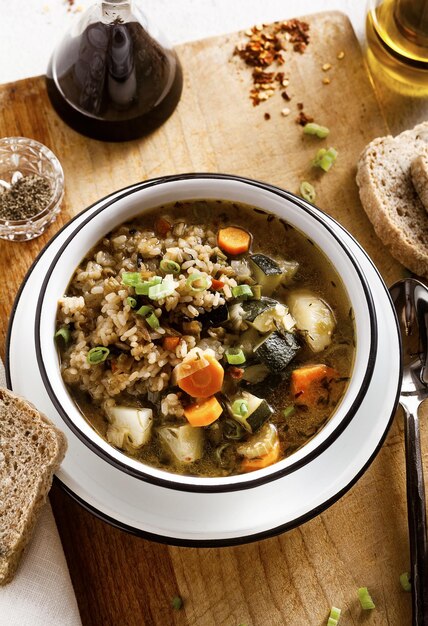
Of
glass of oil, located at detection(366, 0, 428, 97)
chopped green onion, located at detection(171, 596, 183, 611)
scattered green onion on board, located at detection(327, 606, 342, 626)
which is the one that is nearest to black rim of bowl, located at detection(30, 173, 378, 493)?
chopped green onion, located at detection(171, 596, 183, 611)

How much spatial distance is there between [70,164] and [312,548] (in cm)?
204

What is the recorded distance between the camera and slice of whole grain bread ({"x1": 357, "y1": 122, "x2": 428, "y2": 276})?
350 centimetres

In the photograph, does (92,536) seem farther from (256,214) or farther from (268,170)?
(268,170)

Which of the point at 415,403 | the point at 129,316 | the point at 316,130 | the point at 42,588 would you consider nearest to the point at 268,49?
the point at 316,130

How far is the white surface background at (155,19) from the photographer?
13.9 ft

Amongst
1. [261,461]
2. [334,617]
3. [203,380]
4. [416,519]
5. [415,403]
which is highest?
[203,380]

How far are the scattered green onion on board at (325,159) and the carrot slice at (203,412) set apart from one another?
1404 mm

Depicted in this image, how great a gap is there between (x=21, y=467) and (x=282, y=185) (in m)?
1.75

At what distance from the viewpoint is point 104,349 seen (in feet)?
9.25

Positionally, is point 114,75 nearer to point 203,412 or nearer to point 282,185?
point 282,185

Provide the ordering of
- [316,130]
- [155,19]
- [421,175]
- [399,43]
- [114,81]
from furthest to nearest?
1. [155,19]
2. [399,43]
3. [316,130]
4. [421,175]
5. [114,81]

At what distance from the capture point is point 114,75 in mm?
3402

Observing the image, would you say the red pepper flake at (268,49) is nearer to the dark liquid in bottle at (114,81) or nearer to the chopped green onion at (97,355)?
the dark liquid in bottle at (114,81)

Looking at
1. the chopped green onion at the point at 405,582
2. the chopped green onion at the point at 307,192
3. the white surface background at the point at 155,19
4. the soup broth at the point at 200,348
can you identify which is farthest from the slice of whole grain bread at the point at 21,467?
the white surface background at the point at 155,19
